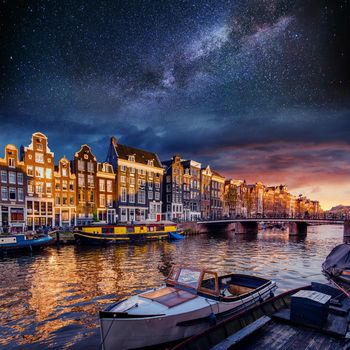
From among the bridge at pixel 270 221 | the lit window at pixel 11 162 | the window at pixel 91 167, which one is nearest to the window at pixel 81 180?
the window at pixel 91 167

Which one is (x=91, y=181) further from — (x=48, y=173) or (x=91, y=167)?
(x=48, y=173)

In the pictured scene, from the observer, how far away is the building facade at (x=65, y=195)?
58812 mm

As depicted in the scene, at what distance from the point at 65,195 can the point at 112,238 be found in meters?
17.9

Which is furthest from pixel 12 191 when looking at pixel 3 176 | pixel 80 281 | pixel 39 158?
pixel 80 281

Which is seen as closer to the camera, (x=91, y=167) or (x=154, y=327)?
(x=154, y=327)

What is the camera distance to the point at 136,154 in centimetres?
7594

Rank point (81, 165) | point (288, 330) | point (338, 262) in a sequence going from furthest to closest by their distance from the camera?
point (81, 165)
point (338, 262)
point (288, 330)

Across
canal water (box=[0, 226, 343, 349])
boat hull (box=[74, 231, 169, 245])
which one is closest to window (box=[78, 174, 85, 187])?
boat hull (box=[74, 231, 169, 245])

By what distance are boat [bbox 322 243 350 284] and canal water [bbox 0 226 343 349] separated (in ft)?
4.03

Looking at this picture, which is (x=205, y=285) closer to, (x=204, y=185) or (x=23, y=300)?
(x=23, y=300)

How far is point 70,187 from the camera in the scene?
2391 inches

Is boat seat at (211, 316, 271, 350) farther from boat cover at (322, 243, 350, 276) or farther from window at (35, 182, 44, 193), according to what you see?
window at (35, 182, 44, 193)

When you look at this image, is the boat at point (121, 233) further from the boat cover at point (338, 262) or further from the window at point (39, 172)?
the boat cover at point (338, 262)

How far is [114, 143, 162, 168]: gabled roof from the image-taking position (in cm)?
7125
